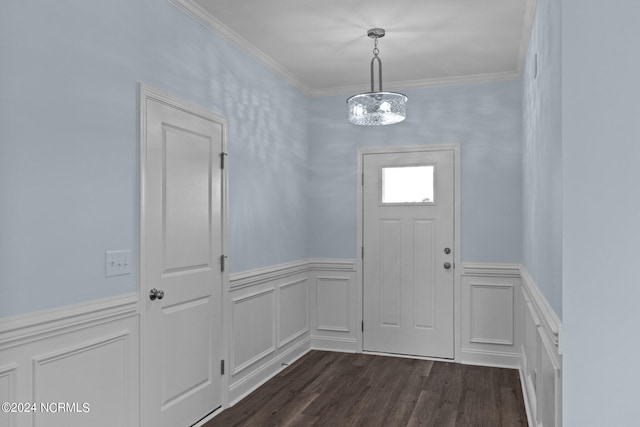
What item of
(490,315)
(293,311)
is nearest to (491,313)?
(490,315)

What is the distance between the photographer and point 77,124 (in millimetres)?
2236

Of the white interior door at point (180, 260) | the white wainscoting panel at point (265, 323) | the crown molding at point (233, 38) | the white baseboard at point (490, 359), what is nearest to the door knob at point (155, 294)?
the white interior door at point (180, 260)

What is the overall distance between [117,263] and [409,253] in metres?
3.01

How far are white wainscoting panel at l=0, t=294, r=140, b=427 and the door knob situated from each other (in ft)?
0.42

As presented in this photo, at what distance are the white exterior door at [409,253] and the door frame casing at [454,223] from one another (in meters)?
0.03

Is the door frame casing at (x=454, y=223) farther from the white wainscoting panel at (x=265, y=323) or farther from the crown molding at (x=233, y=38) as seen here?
the crown molding at (x=233, y=38)

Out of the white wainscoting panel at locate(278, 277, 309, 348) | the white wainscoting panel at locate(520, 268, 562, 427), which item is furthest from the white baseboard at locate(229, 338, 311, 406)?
the white wainscoting panel at locate(520, 268, 562, 427)

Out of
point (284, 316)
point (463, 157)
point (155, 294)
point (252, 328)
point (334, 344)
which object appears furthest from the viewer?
point (334, 344)

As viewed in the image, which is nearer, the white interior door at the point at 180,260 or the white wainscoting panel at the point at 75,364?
the white wainscoting panel at the point at 75,364

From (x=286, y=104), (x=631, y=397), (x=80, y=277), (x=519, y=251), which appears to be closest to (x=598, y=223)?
(x=631, y=397)

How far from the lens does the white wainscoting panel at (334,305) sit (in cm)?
497

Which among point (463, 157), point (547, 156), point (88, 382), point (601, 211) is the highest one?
point (463, 157)

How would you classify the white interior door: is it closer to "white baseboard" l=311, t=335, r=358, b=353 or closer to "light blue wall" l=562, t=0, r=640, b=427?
"white baseboard" l=311, t=335, r=358, b=353

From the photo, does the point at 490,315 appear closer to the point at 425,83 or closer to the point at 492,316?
the point at 492,316
